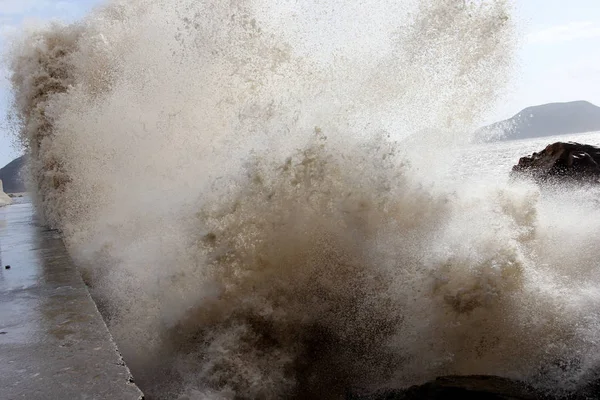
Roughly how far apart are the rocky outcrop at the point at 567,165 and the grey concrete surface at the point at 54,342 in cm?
1115

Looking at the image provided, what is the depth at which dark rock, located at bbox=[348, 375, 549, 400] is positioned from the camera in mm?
3131

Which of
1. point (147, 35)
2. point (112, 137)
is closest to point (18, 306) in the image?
point (112, 137)

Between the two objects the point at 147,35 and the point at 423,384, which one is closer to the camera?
the point at 423,384

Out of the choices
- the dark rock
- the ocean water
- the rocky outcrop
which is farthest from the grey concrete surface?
the rocky outcrop

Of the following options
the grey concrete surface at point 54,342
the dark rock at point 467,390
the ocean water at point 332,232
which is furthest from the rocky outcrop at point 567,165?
the grey concrete surface at point 54,342

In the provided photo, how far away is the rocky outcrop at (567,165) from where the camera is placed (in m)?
11.9

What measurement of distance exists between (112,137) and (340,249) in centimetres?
494

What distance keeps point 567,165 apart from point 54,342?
13000 mm

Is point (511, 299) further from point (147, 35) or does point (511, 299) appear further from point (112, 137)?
point (147, 35)

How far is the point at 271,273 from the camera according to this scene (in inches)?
163

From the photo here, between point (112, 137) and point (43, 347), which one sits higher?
point (112, 137)

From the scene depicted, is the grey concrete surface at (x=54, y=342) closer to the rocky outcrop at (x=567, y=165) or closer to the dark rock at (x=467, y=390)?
the dark rock at (x=467, y=390)

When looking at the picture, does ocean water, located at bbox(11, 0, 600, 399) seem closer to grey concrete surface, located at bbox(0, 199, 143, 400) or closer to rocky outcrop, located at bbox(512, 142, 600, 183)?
grey concrete surface, located at bbox(0, 199, 143, 400)

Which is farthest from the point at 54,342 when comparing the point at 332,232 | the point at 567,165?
the point at 567,165
